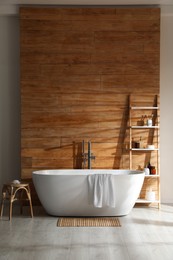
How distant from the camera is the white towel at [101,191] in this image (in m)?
6.37

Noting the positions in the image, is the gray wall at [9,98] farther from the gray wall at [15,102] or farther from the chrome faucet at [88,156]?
the chrome faucet at [88,156]

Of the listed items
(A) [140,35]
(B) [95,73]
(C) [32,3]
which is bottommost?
(B) [95,73]

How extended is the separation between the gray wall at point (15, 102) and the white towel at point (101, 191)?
62.7 inches

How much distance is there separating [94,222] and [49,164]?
61.8 inches

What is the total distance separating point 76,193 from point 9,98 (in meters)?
2.14

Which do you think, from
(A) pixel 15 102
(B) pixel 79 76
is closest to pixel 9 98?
(A) pixel 15 102

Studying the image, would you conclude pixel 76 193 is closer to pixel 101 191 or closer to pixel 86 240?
pixel 101 191

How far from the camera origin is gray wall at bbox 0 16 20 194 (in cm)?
770

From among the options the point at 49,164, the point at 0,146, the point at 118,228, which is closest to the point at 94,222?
the point at 118,228

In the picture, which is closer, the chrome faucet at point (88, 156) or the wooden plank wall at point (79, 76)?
the chrome faucet at point (88, 156)

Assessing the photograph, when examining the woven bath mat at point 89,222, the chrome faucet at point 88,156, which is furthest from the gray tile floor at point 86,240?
the chrome faucet at point 88,156

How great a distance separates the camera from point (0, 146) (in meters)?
7.72

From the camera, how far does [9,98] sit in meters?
7.71

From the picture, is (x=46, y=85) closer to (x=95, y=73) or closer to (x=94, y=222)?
(x=95, y=73)
